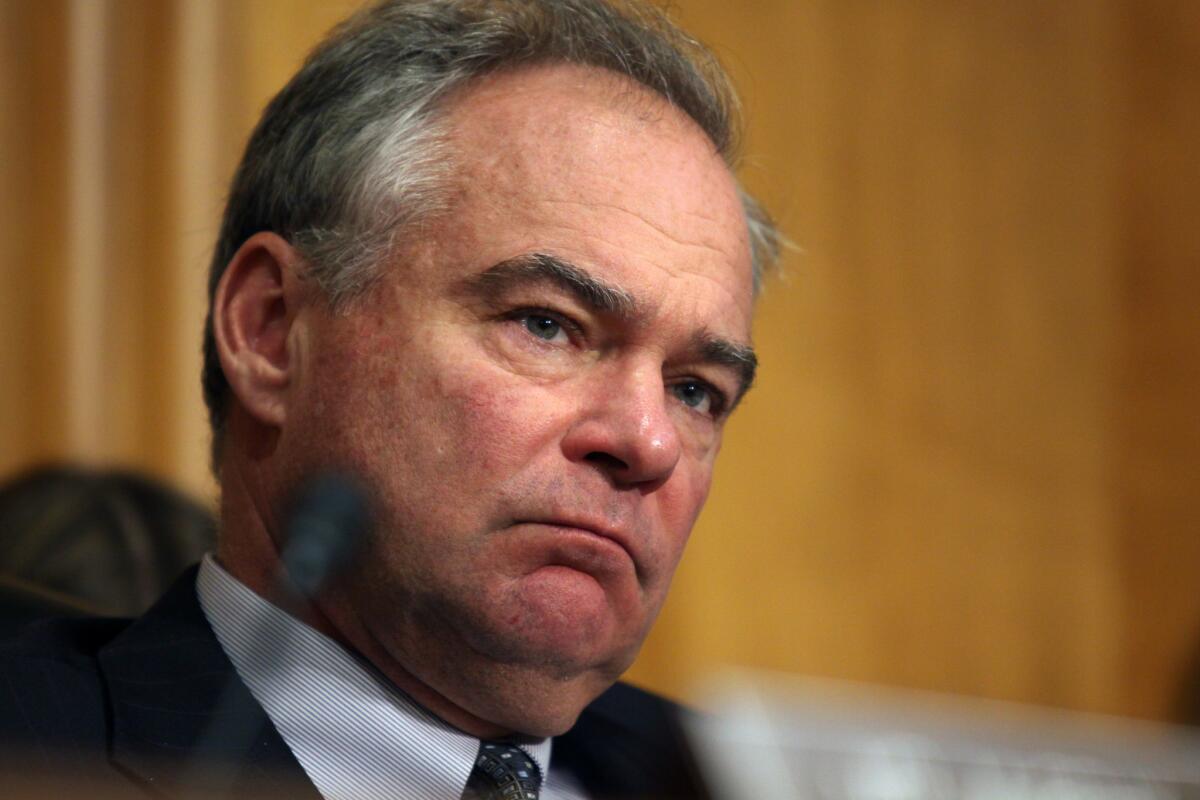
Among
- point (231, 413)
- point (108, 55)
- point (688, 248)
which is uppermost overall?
point (688, 248)

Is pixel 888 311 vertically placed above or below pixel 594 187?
below

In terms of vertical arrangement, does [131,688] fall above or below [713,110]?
below

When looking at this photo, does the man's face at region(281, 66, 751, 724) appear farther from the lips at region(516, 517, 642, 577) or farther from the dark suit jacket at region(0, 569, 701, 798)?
the dark suit jacket at region(0, 569, 701, 798)

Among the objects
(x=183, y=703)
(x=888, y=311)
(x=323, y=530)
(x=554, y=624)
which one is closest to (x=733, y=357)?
(x=554, y=624)

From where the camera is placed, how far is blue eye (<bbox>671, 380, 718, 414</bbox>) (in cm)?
140

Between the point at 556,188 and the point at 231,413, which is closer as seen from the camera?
the point at 556,188

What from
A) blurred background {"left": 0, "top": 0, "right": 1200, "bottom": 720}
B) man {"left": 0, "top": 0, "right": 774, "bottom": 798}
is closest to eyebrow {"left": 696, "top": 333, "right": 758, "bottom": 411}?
man {"left": 0, "top": 0, "right": 774, "bottom": 798}

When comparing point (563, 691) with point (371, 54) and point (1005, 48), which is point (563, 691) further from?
point (1005, 48)

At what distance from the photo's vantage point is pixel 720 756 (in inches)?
26.6

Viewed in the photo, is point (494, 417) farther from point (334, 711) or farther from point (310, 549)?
point (334, 711)

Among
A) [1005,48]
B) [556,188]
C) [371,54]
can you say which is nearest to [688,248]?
[556,188]

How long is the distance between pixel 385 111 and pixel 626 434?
1.45 ft

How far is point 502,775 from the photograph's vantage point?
1293mm

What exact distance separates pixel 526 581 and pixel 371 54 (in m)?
0.61
